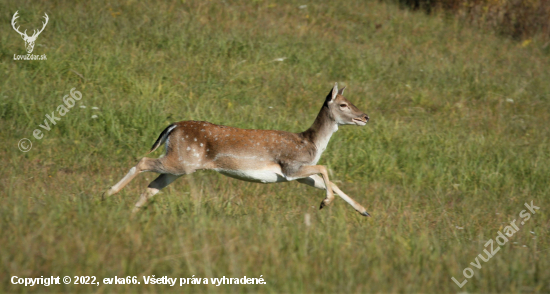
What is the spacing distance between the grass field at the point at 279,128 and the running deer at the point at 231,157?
1.03 ft

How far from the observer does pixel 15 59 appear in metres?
9.10

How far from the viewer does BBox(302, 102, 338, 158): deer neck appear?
6.69m

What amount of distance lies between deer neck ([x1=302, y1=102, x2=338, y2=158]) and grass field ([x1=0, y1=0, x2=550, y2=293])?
2.57 feet

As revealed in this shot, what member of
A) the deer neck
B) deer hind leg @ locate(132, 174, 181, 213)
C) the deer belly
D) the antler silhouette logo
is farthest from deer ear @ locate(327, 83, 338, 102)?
the antler silhouette logo

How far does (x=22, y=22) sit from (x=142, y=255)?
805cm

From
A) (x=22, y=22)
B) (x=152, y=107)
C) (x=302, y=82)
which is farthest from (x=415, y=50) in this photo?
(x=22, y=22)

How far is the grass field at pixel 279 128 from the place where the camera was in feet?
13.3

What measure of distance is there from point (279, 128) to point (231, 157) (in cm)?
267

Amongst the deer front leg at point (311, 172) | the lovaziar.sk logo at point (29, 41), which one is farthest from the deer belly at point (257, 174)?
the lovaziar.sk logo at point (29, 41)

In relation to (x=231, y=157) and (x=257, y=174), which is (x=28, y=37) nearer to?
(x=231, y=157)

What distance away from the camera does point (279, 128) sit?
8.72 m

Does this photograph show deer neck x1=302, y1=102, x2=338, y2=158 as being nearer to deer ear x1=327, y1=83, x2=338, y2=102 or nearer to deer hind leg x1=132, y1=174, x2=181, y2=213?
deer ear x1=327, y1=83, x2=338, y2=102

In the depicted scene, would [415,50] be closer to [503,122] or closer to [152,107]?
[503,122]

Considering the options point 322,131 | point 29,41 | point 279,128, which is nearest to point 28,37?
point 29,41
